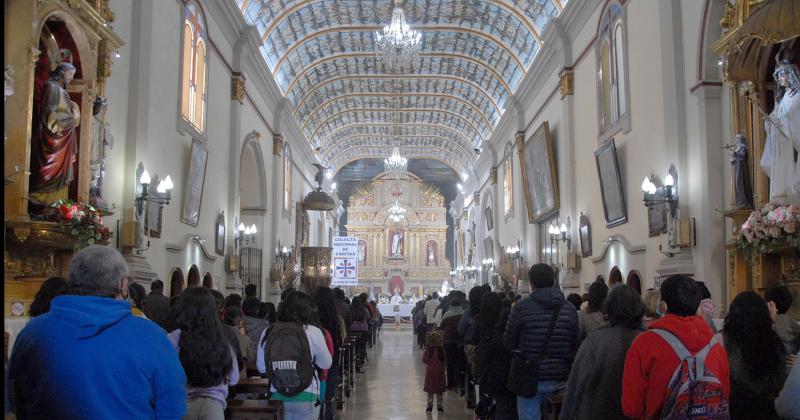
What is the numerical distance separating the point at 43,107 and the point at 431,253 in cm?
3779

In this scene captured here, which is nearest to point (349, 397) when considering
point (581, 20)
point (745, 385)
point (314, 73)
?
point (745, 385)

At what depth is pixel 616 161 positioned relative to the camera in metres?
12.0

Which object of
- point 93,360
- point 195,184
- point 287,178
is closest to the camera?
point 93,360

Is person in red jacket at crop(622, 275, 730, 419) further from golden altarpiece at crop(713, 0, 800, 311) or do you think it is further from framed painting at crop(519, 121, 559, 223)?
framed painting at crop(519, 121, 559, 223)

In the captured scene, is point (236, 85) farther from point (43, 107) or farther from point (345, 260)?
point (43, 107)

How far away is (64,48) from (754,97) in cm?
766

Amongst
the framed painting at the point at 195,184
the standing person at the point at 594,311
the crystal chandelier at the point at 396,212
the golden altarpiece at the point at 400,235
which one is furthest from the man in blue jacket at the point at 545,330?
the golden altarpiece at the point at 400,235

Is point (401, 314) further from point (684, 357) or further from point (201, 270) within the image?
point (684, 357)

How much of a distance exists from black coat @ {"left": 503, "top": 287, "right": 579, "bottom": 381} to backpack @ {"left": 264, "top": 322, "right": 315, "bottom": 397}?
4.90ft

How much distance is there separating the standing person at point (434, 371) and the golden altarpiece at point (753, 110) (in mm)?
3742

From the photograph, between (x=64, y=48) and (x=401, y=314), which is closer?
(x=64, y=48)

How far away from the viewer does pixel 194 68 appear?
13.2 meters

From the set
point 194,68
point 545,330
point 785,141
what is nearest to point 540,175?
point 194,68

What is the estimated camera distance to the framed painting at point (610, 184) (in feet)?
39.7
